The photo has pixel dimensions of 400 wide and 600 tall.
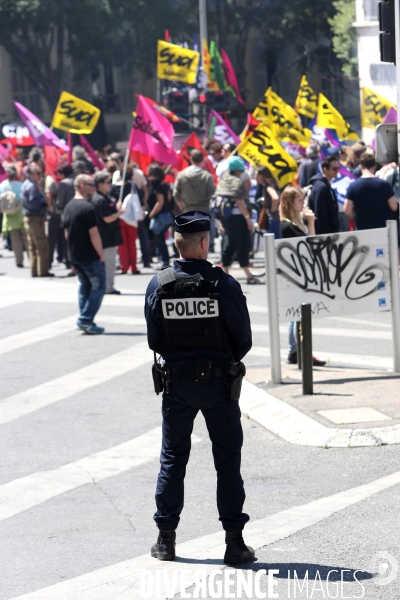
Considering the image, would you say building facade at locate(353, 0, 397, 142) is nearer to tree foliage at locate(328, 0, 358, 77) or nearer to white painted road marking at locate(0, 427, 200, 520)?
tree foliage at locate(328, 0, 358, 77)

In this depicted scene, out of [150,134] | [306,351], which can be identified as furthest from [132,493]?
[150,134]

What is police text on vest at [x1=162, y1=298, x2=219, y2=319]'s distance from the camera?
4.98 meters

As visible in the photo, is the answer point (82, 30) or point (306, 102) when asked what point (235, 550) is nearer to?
point (306, 102)

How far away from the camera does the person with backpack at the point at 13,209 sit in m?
19.1

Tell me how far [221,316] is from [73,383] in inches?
203

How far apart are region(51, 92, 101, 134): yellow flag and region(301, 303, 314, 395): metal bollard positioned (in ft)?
42.8

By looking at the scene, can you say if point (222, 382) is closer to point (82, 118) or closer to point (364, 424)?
point (364, 424)

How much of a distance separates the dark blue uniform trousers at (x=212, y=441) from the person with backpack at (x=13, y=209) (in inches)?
568

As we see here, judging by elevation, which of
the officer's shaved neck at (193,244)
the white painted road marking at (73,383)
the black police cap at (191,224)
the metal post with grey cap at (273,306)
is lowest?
the white painted road marking at (73,383)

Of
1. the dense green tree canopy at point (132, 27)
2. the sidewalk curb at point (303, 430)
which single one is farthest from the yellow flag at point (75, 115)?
the dense green tree canopy at point (132, 27)

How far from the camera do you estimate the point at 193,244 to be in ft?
16.7

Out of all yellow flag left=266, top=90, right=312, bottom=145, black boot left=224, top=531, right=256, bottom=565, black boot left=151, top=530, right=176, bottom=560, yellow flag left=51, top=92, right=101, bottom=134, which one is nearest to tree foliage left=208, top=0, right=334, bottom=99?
yellow flag left=51, top=92, right=101, bottom=134

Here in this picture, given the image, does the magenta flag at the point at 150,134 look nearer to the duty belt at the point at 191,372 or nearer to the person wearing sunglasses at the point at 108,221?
the person wearing sunglasses at the point at 108,221

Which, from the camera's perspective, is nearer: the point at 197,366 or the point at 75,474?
the point at 197,366
